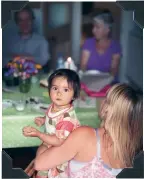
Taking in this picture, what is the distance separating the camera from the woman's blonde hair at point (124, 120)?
200 cm

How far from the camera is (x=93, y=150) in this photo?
6.75ft

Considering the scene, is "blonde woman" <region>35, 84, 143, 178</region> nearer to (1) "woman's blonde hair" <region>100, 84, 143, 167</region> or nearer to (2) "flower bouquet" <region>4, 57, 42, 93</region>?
(1) "woman's blonde hair" <region>100, 84, 143, 167</region>

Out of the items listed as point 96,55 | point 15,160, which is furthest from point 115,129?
point 96,55

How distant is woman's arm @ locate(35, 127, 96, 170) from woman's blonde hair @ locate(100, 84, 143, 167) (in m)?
0.12

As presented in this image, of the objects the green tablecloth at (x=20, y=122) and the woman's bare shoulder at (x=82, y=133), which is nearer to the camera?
the woman's bare shoulder at (x=82, y=133)

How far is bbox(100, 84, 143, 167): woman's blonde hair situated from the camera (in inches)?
78.9

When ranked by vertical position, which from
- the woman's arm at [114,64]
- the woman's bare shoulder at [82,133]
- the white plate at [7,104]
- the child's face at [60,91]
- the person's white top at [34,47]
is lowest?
the woman's bare shoulder at [82,133]

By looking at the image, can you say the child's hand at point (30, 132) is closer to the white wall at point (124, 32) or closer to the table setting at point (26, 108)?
the table setting at point (26, 108)

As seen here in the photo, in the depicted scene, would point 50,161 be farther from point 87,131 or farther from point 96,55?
point 96,55

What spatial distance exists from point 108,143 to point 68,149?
213mm

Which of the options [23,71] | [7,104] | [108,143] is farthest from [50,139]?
[23,71]

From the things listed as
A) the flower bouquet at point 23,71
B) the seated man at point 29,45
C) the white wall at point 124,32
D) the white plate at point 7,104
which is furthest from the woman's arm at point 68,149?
the white wall at point 124,32

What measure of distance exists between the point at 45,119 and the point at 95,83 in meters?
0.74

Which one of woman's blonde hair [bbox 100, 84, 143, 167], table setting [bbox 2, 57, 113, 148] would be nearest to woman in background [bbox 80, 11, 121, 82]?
table setting [bbox 2, 57, 113, 148]
